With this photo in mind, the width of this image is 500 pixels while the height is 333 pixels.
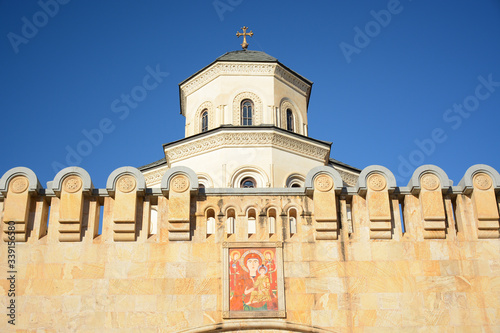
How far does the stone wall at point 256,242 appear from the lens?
48.2ft

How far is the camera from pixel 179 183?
1576 cm

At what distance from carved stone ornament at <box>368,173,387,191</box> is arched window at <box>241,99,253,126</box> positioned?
17.5m

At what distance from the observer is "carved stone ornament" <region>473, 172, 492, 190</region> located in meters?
15.9

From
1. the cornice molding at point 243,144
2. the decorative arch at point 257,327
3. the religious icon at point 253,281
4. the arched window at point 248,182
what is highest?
the cornice molding at point 243,144

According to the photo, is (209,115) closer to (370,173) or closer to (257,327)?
(370,173)

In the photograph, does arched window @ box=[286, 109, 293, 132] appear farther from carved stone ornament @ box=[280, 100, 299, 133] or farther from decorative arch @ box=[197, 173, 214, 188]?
decorative arch @ box=[197, 173, 214, 188]

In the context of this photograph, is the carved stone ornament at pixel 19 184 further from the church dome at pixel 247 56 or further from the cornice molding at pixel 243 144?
the church dome at pixel 247 56

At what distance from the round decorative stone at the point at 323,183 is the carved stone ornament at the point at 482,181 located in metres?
3.66

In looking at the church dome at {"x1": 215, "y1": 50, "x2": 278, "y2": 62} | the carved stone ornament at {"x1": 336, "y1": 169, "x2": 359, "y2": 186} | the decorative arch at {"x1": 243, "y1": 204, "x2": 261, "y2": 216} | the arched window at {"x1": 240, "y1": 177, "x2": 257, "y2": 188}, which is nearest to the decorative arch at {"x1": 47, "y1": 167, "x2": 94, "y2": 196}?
the decorative arch at {"x1": 243, "y1": 204, "x2": 261, "y2": 216}

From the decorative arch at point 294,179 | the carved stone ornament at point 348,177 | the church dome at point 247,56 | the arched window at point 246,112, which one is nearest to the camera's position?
the decorative arch at point 294,179

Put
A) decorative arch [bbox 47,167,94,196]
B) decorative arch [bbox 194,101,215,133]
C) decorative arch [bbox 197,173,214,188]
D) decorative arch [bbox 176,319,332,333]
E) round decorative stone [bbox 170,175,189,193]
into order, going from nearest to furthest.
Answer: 1. decorative arch [bbox 176,319,332,333]
2. decorative arch [bbox 47,167,94,196]
3. round decorative stone [bbox 170,175,189,193]
4. decorative arch [bbox 197,173,214,188]
5. decorative arch [bbox 194,101,215,133]

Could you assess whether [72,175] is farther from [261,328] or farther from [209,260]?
[261,328]

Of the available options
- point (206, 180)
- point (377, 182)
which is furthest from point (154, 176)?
point (377, 182)

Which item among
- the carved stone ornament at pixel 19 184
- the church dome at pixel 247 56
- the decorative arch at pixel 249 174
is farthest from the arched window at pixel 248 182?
the carved stone ornament at pixel 19 184
